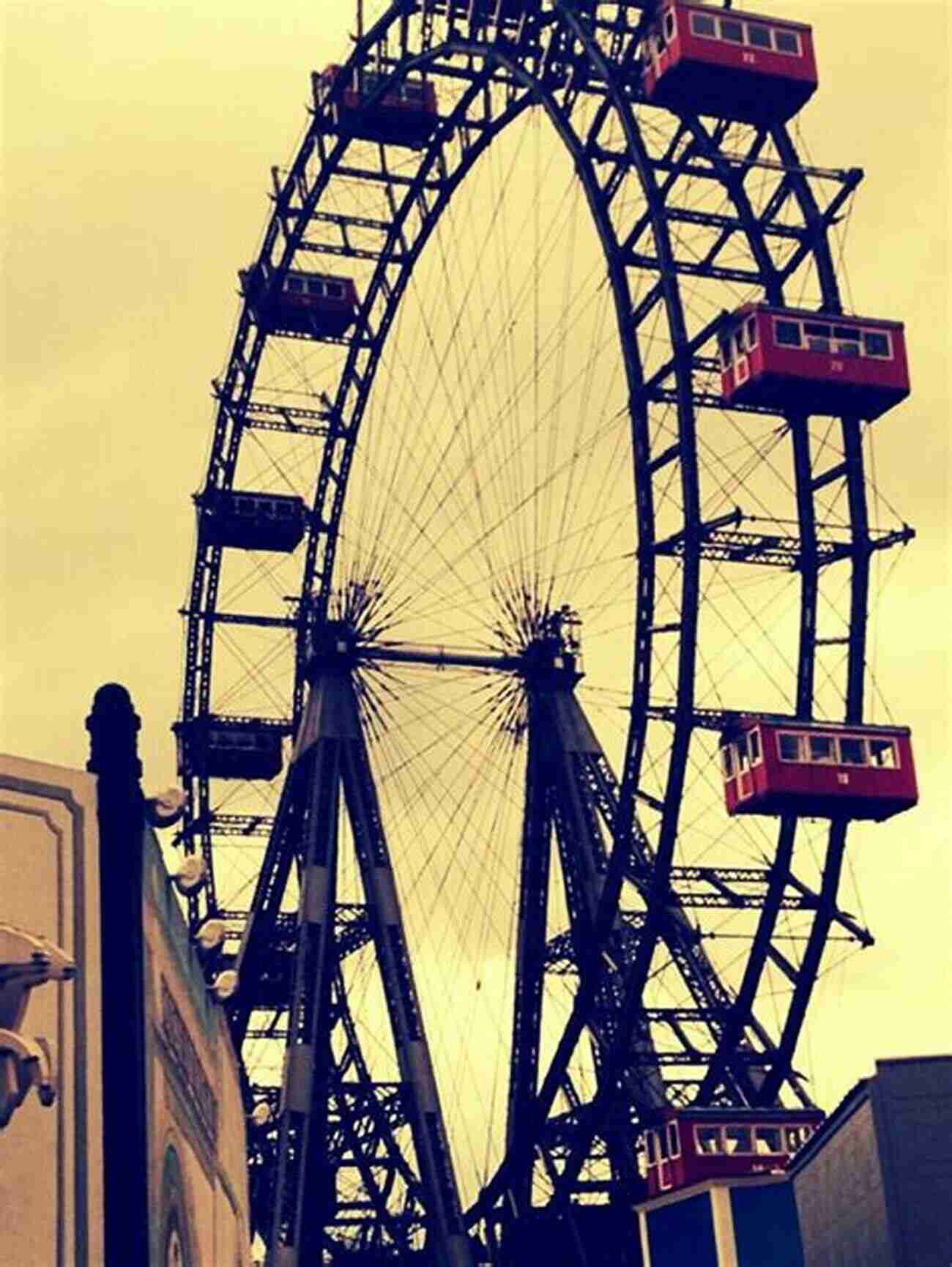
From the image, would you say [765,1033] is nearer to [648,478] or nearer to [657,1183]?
[657,1183]

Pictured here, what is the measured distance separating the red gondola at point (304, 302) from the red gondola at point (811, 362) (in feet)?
50.4

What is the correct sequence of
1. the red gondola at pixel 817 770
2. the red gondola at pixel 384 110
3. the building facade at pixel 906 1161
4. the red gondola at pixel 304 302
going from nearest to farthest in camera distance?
the building facade at pixel 906 1161
the red gondola at pixel 817 770
the red gondola at pixel 384 110
the red gondola at pixel 304 302

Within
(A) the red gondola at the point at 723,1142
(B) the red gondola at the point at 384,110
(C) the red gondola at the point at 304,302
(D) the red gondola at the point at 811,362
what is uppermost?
(B) the red gondola at the point at 384,110

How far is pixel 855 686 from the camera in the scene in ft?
144

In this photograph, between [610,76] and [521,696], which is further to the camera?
[521,696]

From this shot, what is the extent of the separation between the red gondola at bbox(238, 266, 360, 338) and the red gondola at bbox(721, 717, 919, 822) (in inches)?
755

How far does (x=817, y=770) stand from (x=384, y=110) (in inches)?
821

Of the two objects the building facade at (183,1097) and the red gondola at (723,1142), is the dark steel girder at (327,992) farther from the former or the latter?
the building facade at (183,1097)

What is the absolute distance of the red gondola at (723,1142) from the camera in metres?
41.8

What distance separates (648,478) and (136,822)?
21280mm

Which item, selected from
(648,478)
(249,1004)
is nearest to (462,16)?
(648,478)

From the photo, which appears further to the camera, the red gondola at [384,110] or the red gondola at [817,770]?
the red gondola at [384,110]

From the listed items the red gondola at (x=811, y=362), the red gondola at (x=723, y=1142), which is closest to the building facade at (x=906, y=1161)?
the red gondola at (x=723, y=1142)

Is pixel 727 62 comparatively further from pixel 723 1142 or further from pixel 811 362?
pixel 723 1142
